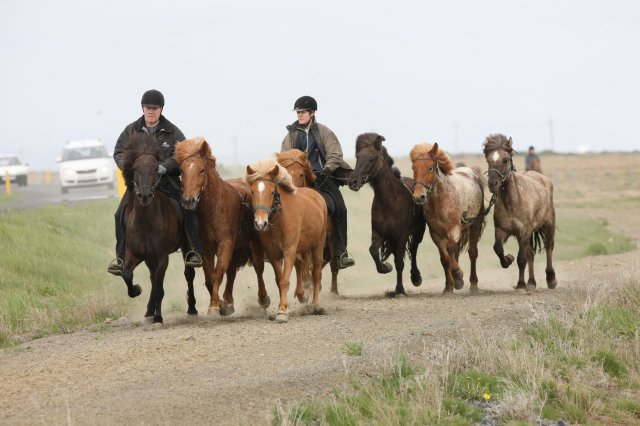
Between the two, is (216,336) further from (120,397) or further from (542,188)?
(542,188)

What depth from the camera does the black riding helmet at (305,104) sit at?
15054 mm

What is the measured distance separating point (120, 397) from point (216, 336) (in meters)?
2.92

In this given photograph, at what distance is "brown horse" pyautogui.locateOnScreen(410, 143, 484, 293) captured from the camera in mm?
15859

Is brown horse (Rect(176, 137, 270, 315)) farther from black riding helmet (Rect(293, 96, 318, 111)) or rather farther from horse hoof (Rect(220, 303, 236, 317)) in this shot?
black riding helmet (Rect(293, 96, 318, 111))

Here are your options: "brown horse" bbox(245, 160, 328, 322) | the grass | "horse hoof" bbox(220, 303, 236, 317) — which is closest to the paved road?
"horse hoof" bbox(220, 303, 236, 317)

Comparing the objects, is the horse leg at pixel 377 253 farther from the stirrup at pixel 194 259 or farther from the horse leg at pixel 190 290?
the stirrup at pixel 194 259

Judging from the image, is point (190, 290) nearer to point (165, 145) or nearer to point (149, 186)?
point (165, 145)

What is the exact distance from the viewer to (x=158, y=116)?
1378 cm

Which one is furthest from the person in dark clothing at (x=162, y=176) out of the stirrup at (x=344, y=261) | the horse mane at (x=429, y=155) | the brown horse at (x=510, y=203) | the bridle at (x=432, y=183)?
the brown horse at (x=510, y=203)

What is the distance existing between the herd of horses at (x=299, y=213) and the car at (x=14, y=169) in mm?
40006

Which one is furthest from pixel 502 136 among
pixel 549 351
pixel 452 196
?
pixel 549 351

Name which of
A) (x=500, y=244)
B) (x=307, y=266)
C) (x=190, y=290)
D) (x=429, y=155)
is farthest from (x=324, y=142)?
(x=500, y=244)

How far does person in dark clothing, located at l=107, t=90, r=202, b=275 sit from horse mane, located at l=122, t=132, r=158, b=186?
19cm

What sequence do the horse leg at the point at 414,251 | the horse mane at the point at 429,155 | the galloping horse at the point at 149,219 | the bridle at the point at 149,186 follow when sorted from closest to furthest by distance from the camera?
the bridle at the point at 149,186 → the galloping horse at the point at 149,219 → the horse mane at the point at 429,155 → the horse leg at the point at 414,251
